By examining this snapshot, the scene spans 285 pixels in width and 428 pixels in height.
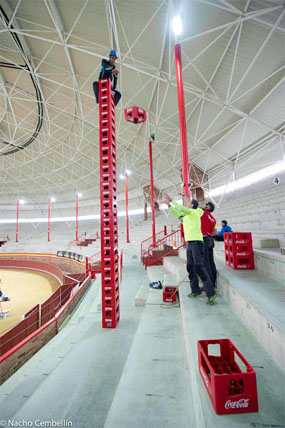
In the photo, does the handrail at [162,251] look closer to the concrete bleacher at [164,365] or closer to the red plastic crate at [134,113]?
the concrete bleacher at [164,365]

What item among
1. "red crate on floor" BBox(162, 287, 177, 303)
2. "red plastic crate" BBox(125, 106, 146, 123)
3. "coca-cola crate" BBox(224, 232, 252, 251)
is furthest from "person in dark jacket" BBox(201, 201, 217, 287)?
"red plastic crate" BBox(125, 106, 146, 123)

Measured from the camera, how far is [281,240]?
619 cm

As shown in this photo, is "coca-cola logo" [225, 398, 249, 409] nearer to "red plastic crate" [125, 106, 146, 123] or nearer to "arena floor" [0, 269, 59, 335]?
"arena floor" [0, 269, 59, 335]

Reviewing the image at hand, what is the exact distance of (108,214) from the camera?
5.08 meters

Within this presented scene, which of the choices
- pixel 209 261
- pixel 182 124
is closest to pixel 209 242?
pixel 209 261

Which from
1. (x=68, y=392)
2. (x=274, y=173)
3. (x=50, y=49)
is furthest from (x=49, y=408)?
(x=274, y=173)

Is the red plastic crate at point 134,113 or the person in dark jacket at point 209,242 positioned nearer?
the person in dark jacket at point 209,242

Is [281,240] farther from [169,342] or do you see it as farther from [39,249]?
[39,249]

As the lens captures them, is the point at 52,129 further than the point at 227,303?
Yes

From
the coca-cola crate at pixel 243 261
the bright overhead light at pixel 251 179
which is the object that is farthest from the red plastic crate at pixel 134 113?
the bright overhead light at pixel 251 179

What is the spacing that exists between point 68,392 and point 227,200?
2007 cm

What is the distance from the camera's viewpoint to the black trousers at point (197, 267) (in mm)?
4043

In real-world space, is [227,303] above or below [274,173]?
below

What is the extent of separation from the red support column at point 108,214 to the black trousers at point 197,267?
6.43 ft
